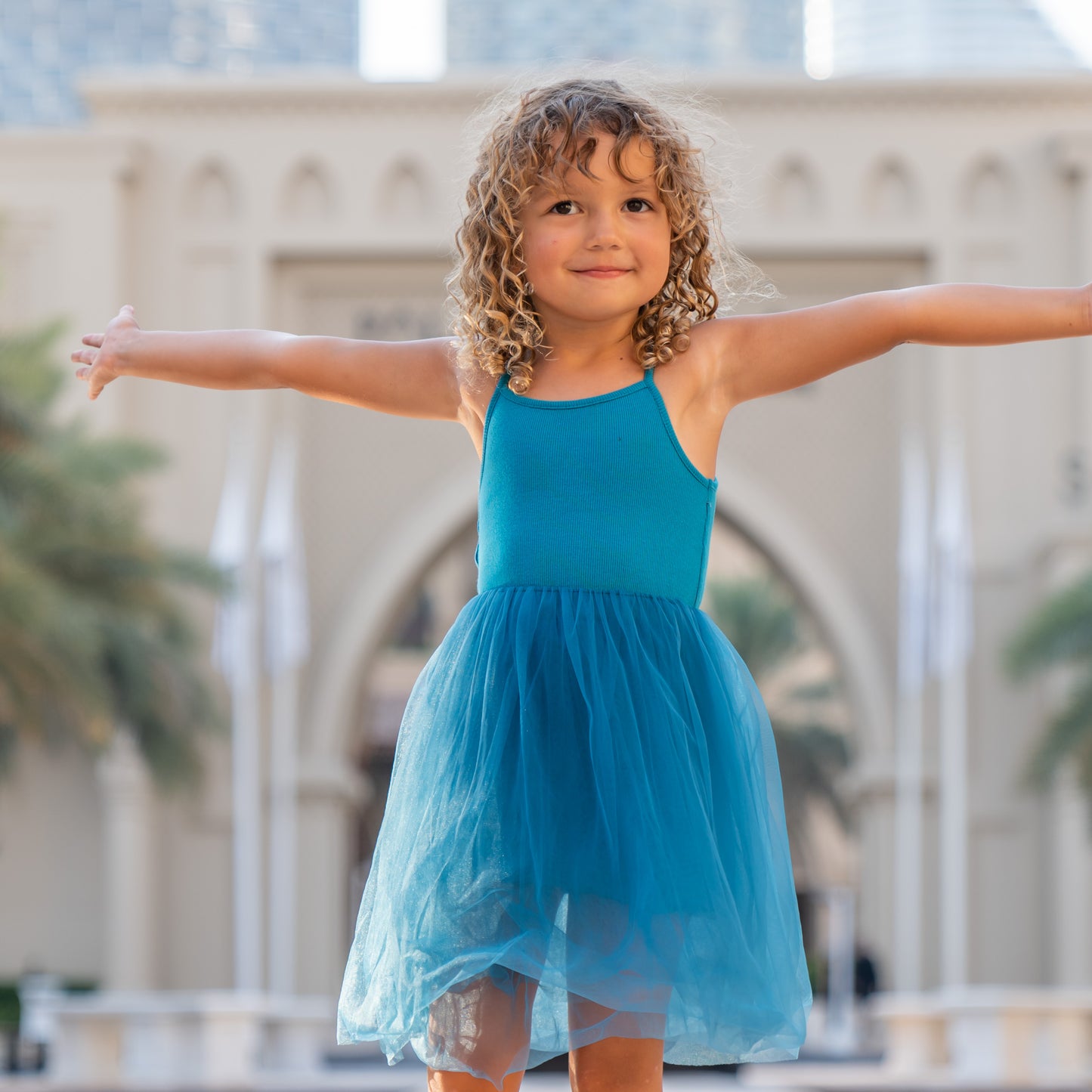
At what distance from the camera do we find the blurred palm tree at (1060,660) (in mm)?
14070

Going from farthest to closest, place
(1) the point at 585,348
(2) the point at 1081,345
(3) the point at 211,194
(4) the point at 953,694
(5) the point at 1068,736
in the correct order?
1. (3) the point at 211,194
2. (2) the point at 1081,345
3. (4) the point at 953,694
4. (5) the point at 1068,736
5. (1) the point at 585,348

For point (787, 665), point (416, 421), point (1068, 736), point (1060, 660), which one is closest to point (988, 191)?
point (1060, 660)

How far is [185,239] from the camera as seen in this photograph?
58.5 feet

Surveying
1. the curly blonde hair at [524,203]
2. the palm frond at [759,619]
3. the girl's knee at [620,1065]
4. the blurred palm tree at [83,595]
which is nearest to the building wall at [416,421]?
the blurred palm tree at [83,595]

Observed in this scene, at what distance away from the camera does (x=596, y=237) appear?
88.5 inches

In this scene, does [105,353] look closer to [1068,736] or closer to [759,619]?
[1068,736]

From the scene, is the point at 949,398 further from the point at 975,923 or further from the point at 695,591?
the point at 695,591

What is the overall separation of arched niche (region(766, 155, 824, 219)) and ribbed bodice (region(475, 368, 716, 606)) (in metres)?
15.8

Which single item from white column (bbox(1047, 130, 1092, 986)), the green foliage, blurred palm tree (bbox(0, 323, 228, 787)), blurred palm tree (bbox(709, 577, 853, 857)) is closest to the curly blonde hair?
blurred palm tree (bbox(0, 323, 228, 787))

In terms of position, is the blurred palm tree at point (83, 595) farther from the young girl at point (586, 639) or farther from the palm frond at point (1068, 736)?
the young girl at point (586, 639)

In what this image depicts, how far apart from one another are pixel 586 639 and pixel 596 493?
20cm

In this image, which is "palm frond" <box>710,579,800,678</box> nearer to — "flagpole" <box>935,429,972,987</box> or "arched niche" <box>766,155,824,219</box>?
"arched niche" <box>766,155,824,219</box>

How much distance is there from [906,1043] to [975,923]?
281cm

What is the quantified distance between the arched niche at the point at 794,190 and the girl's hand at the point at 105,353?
15.7 meters
